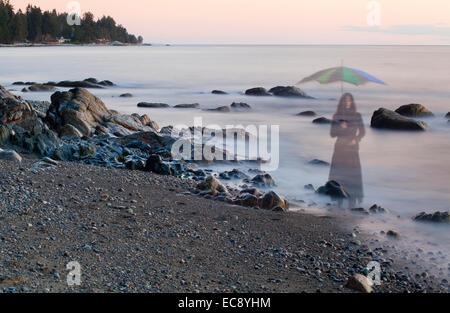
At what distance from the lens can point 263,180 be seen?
838cm

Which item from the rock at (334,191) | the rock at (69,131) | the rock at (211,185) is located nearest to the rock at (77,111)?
the rock at (69,131)

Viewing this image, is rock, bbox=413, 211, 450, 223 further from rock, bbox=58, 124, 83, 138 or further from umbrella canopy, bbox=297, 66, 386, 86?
rock, bbox=58, 124, 83, 138

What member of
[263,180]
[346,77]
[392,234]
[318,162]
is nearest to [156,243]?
[392,234]

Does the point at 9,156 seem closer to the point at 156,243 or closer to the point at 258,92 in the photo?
the point at 156,243

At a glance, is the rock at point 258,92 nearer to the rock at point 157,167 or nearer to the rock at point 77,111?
the rock at point 77,111

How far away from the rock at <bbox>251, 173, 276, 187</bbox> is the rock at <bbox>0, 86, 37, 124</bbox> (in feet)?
16.6

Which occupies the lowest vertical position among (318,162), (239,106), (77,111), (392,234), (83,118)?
(392,234)

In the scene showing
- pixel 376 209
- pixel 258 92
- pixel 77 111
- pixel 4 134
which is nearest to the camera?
pixel 376 209

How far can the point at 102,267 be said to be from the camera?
13.4 ft

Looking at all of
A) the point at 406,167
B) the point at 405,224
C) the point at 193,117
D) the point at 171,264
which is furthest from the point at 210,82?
the point at 171,264

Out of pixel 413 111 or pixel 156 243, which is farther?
pixel 413 111

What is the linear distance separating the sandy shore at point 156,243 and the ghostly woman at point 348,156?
2.11 meters

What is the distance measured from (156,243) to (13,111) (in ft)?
21.2
